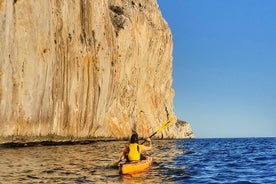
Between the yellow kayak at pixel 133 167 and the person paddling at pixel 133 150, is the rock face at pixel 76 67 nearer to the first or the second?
the person paddling at pixel 133 150

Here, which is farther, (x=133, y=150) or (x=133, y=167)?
(x=133, y=150)

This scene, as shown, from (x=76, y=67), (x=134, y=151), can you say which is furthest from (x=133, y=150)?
(x=76, y=67)

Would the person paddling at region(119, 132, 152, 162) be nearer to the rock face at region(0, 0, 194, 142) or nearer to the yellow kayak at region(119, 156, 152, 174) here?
the yellow kayak at region(119, 156, 152, 174)

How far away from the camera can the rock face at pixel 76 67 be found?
34.7 meters

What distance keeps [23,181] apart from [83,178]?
2.27 meters

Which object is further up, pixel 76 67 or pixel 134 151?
pixel 76 67

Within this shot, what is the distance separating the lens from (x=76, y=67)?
46.4m

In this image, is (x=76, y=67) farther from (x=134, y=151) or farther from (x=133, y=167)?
(x=133, y=167)

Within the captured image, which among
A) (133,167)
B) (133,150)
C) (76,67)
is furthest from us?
(76,67)

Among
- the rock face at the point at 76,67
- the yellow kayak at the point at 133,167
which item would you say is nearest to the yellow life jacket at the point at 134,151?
the yellow kayak at the point at 133,167

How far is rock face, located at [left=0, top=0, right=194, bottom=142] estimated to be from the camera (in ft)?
114

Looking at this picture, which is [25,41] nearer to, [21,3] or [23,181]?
[21,3]

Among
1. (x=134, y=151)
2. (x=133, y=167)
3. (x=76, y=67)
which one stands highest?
(x=76, y=67)

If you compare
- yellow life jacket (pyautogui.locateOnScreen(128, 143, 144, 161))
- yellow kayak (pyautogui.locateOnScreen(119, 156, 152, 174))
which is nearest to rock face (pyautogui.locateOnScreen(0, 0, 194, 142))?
yellow life jacket (pyautogui.locateOnScreen(128, 143, 144, 161))
